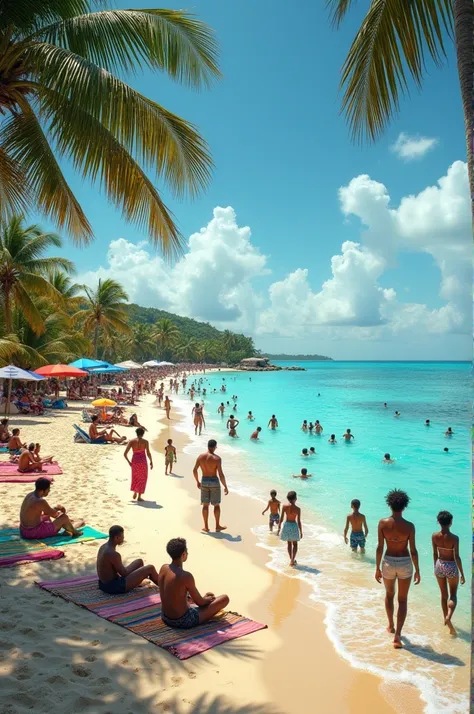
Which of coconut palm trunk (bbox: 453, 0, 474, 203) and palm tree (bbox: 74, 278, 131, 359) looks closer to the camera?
coconut palm trunk (bbox: 453, 0, 474, 203)

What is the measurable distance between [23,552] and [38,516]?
53 centimetres

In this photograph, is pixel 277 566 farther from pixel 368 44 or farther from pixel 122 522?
pixel 368 44

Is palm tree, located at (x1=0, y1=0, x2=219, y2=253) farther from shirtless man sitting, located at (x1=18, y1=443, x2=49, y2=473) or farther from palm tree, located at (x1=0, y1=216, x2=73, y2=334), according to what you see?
palm tree, located at (x1=0, y1=216, x2=73, y2=334)

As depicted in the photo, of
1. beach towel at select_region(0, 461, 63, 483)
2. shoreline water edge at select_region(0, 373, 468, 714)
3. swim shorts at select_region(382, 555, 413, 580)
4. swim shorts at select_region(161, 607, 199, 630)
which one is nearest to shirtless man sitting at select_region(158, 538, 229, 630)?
swim shorts at select_region(161, 607, 199, 630)

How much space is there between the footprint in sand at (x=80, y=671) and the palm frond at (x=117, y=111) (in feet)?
17.5

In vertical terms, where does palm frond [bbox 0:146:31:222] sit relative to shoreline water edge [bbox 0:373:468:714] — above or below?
above

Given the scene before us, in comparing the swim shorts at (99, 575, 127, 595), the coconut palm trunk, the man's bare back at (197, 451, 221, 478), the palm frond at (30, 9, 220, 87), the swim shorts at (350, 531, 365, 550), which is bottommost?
the swim shorts at (350, 531, 365, 550)

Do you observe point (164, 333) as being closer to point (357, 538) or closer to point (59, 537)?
point (357, 538)

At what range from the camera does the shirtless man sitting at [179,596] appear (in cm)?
424

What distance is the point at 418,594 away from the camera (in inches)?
255

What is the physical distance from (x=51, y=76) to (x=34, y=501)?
5032mm

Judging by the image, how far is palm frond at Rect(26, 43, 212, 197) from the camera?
18.1ft

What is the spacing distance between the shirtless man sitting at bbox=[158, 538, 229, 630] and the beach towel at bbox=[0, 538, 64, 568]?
1999mm

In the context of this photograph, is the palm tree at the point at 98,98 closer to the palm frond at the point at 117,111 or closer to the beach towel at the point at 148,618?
the palm frond at the point at 117,111
